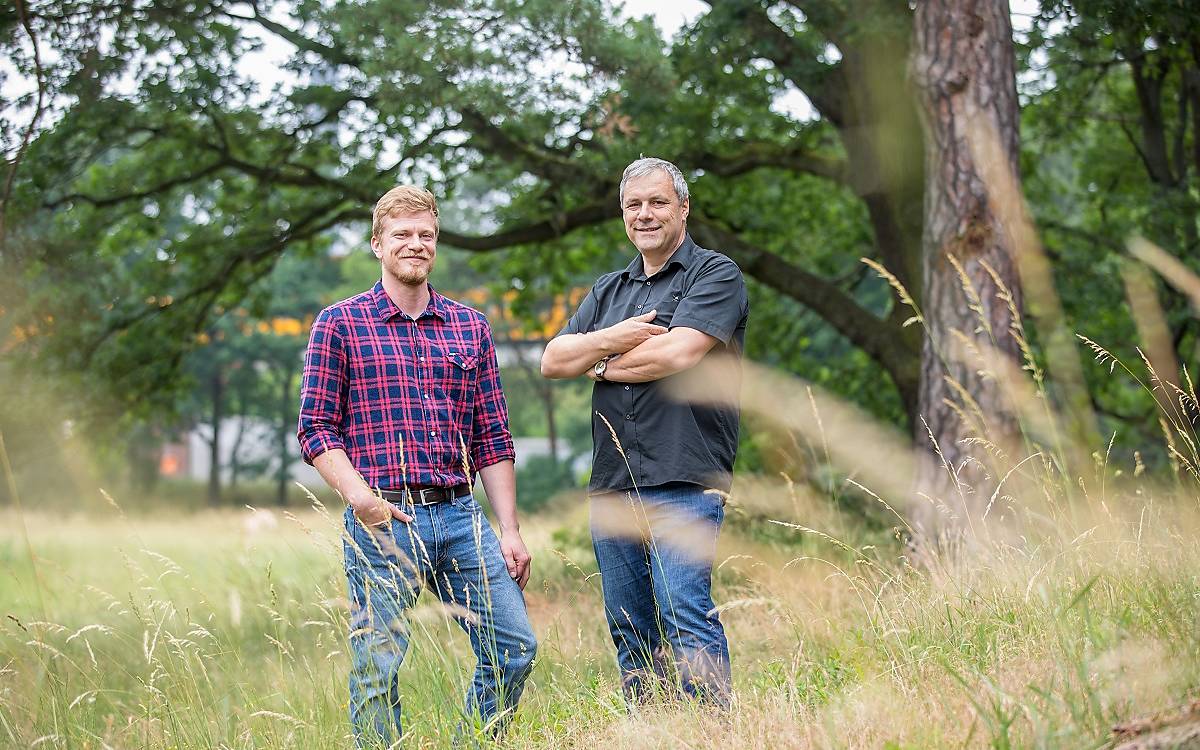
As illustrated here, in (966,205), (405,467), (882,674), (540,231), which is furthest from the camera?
(540,231)

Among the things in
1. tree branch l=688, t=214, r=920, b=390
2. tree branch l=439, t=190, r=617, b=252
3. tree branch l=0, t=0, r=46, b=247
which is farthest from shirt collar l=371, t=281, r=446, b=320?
tree branch l=688, t=214, r=920, b=390

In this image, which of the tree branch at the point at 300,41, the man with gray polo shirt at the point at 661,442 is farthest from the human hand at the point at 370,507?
the tree branch at the point at 300,41

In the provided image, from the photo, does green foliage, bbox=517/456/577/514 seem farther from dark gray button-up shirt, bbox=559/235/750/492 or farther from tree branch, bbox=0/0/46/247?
dark gray button-up shirt, bbox=559/235/750/492

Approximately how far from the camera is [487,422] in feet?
12.1

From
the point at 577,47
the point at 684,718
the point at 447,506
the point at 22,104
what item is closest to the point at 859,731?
the point at 684,718

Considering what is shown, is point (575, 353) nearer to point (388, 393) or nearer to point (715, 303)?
point (715, 303)

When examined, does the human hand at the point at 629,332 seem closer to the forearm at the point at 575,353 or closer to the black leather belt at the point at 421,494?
the forearm at the point at 575,353

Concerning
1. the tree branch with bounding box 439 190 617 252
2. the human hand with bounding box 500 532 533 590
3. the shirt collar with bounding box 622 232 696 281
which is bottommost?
the human hand with bounding box 500 532 533 590

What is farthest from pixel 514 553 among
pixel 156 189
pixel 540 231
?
pixel 156 189

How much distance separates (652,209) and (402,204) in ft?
2.71

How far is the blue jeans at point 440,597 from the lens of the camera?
314cm

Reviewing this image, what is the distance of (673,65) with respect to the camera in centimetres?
793

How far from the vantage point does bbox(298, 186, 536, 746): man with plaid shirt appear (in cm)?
321

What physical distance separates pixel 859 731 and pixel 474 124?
6129mm
